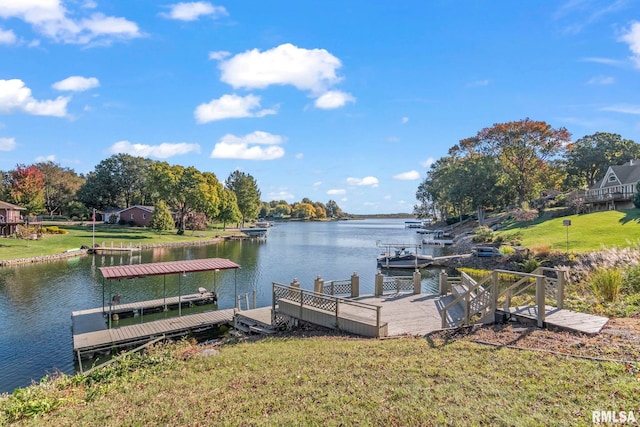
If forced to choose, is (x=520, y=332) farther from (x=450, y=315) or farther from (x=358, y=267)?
(x=358, y=267)

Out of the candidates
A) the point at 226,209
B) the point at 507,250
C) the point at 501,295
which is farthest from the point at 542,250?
the point at 226,209

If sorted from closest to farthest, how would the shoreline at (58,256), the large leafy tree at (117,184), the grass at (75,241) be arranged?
the shoreline at (58,256), the grass at (75,241), the large leafy tree at (117,184)

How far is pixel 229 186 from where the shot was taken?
115188 mm

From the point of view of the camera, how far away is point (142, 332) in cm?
1625

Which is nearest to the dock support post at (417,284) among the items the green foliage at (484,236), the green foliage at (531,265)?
the green foliage at (531,265)

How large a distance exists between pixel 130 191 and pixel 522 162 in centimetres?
8438

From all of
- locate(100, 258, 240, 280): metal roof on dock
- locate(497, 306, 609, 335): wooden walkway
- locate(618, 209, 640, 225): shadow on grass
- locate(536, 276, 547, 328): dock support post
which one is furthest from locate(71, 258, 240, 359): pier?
locate(618, 209, 640, 225): shadow on grass

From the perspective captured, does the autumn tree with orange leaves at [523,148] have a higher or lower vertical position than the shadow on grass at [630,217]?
higher

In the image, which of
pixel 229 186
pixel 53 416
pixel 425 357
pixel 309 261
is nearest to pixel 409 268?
pixel 309 261

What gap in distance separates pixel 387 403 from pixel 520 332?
5.02 metres

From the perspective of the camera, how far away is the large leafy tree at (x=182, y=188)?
65062 mm

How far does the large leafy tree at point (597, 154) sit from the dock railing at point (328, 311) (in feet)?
235

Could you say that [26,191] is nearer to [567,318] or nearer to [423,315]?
[423,315]

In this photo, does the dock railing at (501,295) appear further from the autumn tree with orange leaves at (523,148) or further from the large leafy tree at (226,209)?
the large leafy tree at (226,209)
